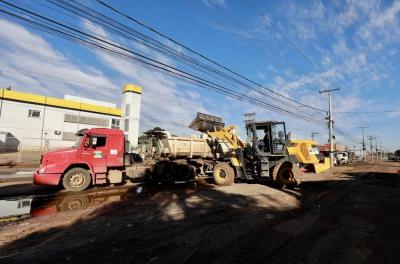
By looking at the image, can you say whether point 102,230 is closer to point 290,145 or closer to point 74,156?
point 74,156

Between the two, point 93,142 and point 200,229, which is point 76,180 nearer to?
point 93,142

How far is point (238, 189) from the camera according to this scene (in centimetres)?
1325

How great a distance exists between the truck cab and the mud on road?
0.81m

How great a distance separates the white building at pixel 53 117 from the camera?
33.3 metres

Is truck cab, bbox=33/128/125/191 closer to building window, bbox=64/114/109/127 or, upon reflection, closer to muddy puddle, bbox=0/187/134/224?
muddy puddle, bbox=0/187/134/224

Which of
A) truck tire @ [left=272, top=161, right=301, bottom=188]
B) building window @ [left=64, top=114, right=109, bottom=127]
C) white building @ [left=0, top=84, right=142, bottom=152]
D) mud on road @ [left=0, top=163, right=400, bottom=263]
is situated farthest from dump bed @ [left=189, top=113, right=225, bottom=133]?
building window @ [left=64, top=114, right=109, bottom=127]

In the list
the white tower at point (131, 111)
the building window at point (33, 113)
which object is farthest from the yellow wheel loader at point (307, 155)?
the building window at point (33, 113)

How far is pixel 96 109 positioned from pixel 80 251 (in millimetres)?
38538

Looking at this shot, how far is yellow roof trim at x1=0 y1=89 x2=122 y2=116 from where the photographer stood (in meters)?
34.2

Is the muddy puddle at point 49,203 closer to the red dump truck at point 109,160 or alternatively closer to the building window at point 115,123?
the red dump truck at point 109,160

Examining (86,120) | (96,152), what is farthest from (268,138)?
(86,120)

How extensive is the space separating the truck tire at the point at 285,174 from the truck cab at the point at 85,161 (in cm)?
778

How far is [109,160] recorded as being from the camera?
13.4 meters

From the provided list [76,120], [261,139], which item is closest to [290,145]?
[261,139]
